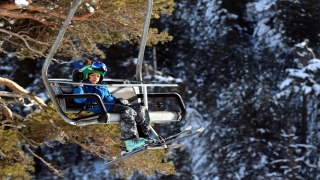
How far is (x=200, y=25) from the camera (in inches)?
703

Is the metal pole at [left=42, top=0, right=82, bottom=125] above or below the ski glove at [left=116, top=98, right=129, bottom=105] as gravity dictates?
above

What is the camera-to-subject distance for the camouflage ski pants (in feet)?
15.7

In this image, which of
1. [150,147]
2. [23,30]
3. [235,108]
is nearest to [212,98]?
[235,108]

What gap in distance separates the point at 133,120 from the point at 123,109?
0.14 metres

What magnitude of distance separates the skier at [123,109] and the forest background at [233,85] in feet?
25.6

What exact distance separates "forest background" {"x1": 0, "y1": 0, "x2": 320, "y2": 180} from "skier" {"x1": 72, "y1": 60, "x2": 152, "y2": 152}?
7790 mm

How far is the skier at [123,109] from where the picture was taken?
480cm

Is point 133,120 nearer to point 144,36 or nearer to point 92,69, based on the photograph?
point 92,69

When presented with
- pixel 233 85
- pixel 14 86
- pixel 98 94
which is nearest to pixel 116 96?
pixel 98 94

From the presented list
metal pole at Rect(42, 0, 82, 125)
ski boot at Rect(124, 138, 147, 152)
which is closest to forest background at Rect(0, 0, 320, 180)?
ski boot at Rect(124, 138, 147, 152)

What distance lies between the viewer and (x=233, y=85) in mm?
15914

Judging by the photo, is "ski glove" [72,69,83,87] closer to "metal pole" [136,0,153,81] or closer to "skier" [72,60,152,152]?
"skier" [72,60,152,152]

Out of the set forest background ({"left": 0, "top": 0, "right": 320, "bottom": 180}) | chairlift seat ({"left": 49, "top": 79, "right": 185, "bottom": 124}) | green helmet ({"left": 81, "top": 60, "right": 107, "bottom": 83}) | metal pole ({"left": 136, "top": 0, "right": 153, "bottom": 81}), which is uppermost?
metal pole ({"left": 136, "top": 0, "right": 153, "bottom": 81})

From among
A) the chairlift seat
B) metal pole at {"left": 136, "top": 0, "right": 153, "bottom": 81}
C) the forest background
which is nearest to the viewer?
the chairlift seat
